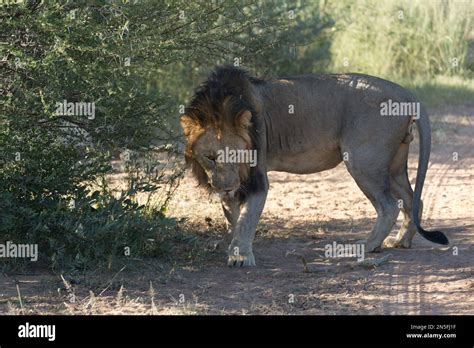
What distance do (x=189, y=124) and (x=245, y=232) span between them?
91 centimetres

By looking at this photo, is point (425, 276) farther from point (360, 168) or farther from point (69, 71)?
point (69, 71)

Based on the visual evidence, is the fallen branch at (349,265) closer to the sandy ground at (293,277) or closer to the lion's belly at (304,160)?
the sandy ground at (293,277)

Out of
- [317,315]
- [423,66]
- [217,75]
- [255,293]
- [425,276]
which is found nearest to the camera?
[317,315]

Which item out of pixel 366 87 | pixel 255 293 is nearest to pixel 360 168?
pixel 366 87

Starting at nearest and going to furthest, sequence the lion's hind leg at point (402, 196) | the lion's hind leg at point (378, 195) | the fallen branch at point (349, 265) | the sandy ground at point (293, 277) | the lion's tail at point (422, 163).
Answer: the sandy ground at point (293, 277)
the fallen branch at point (349, 265)
the lion's tail at point (422, 163)
the lion's hind leg at point (378, 195)
the lion's hind leg at point (402, 196)

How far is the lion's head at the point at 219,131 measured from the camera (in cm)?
717

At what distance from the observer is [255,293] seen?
21.1 feet

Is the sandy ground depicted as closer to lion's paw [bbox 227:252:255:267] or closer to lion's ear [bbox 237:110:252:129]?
lion's paw [bbox 227:252:255:267]

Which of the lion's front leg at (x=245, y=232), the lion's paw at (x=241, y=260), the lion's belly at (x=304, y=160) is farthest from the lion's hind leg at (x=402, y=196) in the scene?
the lion's paw at (x=241, y=260)

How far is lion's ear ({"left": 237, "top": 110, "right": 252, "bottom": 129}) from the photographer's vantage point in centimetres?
714

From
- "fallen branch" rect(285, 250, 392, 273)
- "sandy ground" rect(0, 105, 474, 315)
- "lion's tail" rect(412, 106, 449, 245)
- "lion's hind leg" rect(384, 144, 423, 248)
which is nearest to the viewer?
"sandy ground" rect(0, 105, 474, 315)

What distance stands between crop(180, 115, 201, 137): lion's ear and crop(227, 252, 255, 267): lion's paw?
0.99 meters

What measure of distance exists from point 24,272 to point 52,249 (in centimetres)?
25

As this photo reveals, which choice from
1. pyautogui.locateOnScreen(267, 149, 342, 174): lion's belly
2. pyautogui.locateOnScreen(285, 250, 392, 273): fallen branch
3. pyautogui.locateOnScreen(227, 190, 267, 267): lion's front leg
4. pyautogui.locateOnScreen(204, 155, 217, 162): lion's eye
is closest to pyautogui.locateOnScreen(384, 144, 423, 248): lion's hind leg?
pyautogui.locateOnScreen(267, 149, 342, 174): lion's belly
